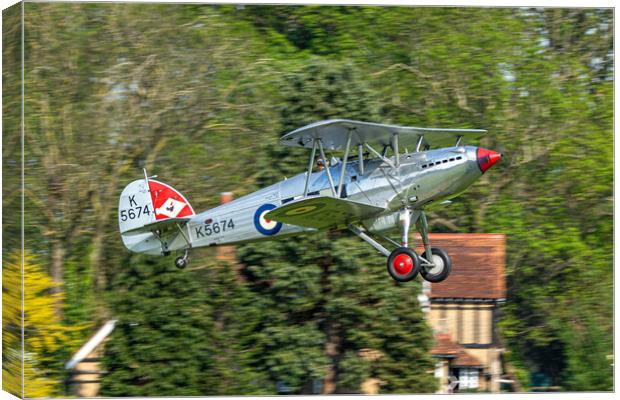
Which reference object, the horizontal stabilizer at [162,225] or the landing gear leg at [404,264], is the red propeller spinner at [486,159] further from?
the horizontal stabilizer at [162,225]

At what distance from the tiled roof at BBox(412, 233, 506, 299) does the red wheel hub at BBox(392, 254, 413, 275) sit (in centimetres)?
528

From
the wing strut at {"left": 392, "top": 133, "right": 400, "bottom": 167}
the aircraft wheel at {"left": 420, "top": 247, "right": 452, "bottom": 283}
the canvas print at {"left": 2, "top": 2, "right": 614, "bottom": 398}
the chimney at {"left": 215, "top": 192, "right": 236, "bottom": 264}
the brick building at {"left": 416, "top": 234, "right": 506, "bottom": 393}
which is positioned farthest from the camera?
the chimney at {"left": 215, "top": 192, "right": 236, "bottom": 264}

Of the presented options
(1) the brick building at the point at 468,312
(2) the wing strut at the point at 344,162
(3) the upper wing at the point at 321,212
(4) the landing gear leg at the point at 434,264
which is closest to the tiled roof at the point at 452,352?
(1) the brick building at the point at 468,312

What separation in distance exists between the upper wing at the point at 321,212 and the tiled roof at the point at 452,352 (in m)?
4.75

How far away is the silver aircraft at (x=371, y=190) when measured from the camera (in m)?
13.0

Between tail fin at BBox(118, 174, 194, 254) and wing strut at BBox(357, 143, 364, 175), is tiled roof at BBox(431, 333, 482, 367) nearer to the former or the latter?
tail fin at BBox(118, 174, 194, 254)

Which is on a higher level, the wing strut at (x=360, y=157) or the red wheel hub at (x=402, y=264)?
the wing strut at (x=360, y=157)

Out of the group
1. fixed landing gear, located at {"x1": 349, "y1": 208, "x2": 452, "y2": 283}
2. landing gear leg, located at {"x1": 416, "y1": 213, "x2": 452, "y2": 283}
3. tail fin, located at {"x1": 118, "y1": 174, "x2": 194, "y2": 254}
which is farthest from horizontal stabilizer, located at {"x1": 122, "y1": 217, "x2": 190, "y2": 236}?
landing gear leg, located at {"x1": 416, "y1": 213, "x2": 452, "y2": 283}

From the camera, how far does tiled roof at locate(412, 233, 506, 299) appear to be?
1866 centimetres

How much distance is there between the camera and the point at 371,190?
13.5 m

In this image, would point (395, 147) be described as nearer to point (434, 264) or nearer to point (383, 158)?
point (383, 158)

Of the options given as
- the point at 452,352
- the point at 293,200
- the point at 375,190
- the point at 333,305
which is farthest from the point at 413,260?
the point at 452,352

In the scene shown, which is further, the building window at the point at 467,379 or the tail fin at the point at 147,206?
the building window at the point at 467,379

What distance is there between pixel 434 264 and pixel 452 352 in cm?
475
